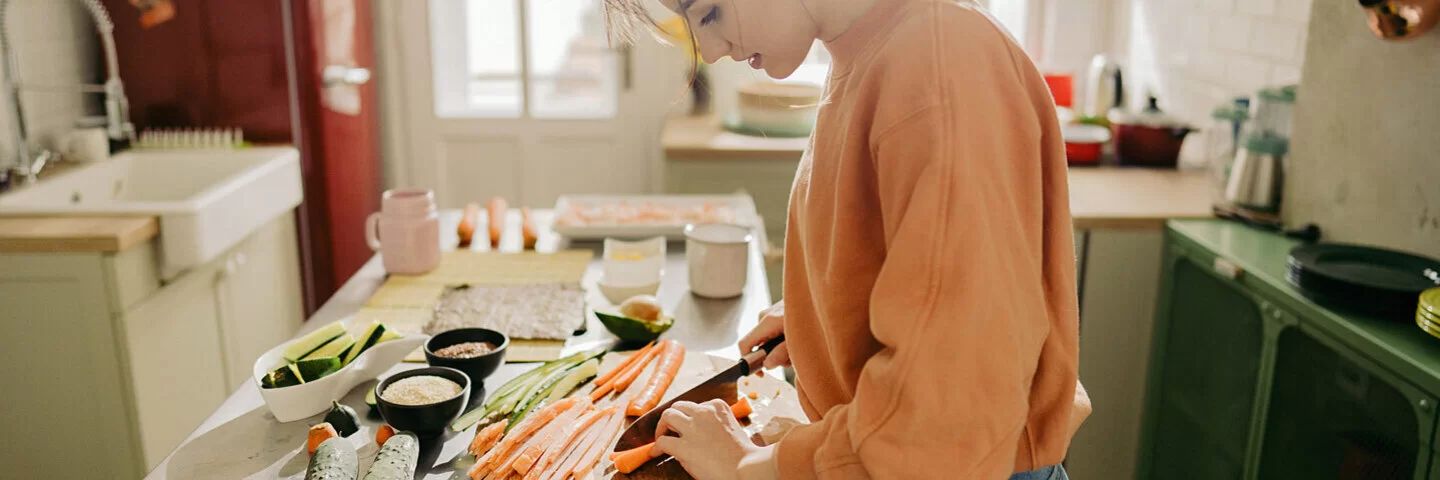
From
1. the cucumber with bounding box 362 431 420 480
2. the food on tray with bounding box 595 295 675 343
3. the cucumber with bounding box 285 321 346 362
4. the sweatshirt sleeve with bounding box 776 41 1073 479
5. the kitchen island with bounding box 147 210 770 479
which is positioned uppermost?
the sweatshirt sleeve with bounding box 776 41 1073 479

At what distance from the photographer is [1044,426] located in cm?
81

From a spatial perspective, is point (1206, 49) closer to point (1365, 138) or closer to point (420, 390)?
point (1365, 138)

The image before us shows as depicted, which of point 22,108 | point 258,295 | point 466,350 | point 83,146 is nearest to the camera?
point 466,350

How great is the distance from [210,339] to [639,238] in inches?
43.2

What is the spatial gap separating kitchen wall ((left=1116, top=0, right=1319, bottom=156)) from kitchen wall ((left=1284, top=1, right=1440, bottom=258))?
93 mm

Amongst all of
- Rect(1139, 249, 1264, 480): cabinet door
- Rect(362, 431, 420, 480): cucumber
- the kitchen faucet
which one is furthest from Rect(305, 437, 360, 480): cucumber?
the kitchen faucet

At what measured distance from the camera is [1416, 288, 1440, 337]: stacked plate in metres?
1.43

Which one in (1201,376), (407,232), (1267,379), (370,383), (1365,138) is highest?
(1365,138)

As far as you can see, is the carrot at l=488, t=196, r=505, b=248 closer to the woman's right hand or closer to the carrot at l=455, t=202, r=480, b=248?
the carrot at l=455, t=202, r=480, b=248

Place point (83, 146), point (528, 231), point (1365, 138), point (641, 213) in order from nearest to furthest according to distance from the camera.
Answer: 1. point (1365, 138)
2. point (528, 231)
3. point (641, 213)
4. point (83, 146)

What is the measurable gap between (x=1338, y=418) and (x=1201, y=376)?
1.62 ft

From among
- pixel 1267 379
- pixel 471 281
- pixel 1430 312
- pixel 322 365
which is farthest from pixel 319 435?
pixel 1267 379

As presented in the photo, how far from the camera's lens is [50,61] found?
8.75ft

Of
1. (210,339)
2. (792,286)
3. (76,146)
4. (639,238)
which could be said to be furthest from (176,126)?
(792,286)
